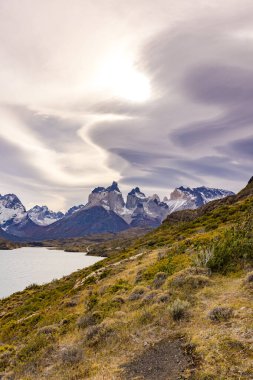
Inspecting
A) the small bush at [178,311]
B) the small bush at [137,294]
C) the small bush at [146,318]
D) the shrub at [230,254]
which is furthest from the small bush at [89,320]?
the shrub at [230,254]

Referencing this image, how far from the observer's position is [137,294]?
20016mm

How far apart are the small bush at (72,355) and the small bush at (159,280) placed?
7.14m

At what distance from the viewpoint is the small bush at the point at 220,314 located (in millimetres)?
13092

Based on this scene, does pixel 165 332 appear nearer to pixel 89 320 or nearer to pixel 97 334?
pixel 97 334

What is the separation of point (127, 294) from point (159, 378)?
11121 mm

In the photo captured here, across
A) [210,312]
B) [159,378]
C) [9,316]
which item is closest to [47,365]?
[159,378]

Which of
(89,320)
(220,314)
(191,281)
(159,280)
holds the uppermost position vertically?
(191,281)

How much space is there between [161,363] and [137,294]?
8.72 meters

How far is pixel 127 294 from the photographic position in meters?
21.4

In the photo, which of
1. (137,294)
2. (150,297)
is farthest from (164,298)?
(137,294)

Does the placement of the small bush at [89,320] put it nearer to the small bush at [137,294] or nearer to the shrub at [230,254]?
the small bush at [137,294]

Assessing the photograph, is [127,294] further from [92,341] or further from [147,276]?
[92,341]

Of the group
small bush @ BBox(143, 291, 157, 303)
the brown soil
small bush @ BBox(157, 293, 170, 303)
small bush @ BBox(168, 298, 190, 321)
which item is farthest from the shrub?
the brown soil

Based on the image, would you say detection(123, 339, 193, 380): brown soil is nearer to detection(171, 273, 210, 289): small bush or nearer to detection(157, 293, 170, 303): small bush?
detection(157, 293, 170, 303): small bush
